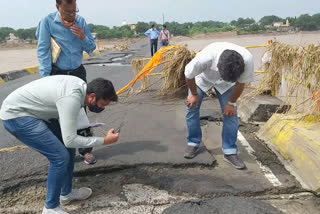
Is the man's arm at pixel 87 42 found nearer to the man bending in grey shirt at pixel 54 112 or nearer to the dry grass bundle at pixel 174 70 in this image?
the man bending in grey shirt at pixel 54 112

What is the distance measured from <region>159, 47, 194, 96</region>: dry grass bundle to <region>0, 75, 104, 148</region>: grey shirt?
173 inches

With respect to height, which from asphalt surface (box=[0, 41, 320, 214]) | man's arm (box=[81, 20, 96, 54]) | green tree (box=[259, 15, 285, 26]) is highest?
green tree (box=[259, 15, 285, 26])

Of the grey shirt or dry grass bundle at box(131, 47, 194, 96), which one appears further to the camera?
dry grass bundle at box(131, 47, 194, 96)

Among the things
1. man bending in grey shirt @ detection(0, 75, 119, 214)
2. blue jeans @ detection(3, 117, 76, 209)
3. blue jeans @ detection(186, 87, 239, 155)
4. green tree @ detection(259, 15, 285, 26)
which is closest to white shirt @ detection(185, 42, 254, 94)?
blue jeans @ detection(186, 87, 239, 155)

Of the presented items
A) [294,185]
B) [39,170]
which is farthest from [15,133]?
[294,185]

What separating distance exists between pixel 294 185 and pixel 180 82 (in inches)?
161

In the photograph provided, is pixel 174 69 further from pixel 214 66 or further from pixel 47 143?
pixel 47 143

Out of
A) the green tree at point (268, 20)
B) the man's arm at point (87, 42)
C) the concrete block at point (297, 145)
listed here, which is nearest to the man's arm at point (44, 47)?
the man's arm at point (87, 42)

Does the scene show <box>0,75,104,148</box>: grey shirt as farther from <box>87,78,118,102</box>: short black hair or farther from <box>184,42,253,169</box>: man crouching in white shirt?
<box>184,42,253,169</box>: man crouching in white shirt

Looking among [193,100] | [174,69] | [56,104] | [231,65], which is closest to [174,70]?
[174,69]

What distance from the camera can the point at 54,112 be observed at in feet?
8.06

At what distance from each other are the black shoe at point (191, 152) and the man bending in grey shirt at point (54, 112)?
1383 millimetres

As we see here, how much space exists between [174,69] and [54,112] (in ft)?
14.8

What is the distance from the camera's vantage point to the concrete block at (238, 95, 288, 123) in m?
5.08
